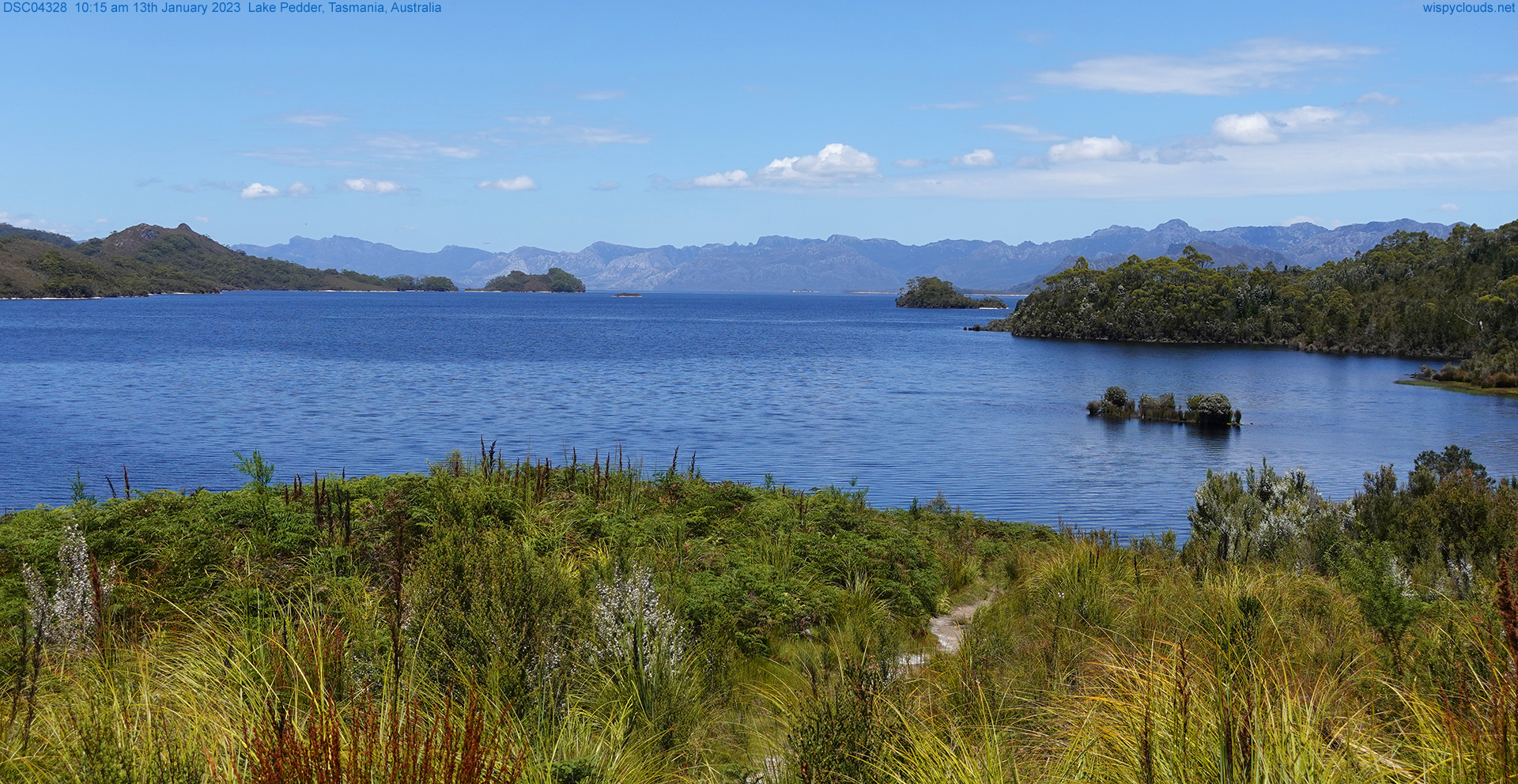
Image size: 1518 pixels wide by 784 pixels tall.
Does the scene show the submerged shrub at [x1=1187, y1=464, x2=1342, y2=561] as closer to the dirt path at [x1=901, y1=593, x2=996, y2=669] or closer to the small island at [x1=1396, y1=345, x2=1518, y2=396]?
the dirt path at [x1=901, y1=593, x2=996, y2=669]

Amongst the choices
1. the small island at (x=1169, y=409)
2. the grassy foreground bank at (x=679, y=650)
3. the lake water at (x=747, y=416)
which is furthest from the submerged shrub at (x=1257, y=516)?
the small island at (x=1169, y=409)

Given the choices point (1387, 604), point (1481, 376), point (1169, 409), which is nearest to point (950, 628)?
point (1387, 604)

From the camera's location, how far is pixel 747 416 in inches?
1581

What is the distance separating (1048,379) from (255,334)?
70798 millimetres

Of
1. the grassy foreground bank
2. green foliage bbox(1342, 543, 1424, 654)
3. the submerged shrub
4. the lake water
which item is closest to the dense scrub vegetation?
the lake water

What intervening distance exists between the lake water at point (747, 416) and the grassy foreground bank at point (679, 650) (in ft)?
40.7

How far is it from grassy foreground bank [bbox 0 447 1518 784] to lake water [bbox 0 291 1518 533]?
1242cm

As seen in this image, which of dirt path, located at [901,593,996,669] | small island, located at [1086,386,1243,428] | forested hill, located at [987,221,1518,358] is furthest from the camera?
forested hill, located at [987,221,1518,358]

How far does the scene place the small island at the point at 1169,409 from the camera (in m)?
40.4

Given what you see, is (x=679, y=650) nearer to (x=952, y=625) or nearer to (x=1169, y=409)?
(x=952, y=625)

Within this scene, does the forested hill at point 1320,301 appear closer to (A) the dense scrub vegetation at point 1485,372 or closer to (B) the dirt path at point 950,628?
(A) the dense scrub vegetation at point 1485,372

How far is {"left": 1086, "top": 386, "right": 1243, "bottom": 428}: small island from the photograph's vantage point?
133ft

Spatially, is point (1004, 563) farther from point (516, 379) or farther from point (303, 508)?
point (516, 379)

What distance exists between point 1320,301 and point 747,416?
7708cm
